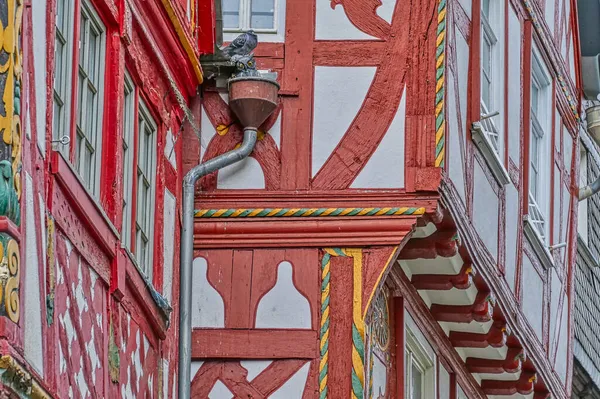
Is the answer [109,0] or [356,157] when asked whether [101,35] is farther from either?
[356,157]

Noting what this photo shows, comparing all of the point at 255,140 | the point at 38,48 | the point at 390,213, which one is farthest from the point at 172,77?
the point at 38,48

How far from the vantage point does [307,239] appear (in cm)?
1236

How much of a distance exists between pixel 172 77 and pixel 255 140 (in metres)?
0.75

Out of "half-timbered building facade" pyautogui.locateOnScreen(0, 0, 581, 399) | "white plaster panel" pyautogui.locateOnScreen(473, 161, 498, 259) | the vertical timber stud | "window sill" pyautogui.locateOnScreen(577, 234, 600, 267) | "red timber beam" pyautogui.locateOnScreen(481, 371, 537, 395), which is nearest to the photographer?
the vertical timber stud

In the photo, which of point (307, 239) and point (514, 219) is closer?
point (307, 239)

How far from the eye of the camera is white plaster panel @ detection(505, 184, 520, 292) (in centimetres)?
1507

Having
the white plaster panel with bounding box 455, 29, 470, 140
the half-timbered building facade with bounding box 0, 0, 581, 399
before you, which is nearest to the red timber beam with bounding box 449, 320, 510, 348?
the half-timbered building facade with bounding box 0, 0, 581, 399

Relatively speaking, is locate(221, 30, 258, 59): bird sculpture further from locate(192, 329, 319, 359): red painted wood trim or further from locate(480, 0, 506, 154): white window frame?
locate(480, 0, 506, 154): white window frame

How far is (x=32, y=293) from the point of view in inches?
330

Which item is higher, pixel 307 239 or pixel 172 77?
pixel 172 77

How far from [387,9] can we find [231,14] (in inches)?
40.4

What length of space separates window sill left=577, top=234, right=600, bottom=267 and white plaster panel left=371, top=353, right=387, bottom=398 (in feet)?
30.8

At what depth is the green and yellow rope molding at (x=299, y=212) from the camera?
12.3 m

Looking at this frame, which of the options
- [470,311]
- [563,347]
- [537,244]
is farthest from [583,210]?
[470,311]
